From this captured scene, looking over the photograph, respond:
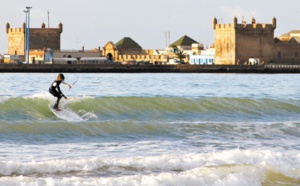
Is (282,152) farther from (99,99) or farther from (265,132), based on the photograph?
(99,99)

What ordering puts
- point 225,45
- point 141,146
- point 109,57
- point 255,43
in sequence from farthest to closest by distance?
1. point 109,57
2. point 255,43
3. point 225,45
4. point 141,146

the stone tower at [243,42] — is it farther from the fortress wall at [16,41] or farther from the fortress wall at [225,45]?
the fortress wall at [16,41]

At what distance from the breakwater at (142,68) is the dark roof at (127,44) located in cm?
3090

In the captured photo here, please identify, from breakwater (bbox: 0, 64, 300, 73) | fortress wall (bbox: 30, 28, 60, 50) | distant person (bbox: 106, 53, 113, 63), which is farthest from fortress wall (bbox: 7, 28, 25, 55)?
breakwater (bbox: 0, 64, 300, 73)

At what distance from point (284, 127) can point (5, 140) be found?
6440 millimetres

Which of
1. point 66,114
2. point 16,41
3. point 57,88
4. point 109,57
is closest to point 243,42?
point 109,57

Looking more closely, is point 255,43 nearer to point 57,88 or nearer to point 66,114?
point 66,114

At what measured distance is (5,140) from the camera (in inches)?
629

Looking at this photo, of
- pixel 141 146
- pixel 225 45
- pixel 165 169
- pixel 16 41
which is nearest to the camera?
pixel 165 169

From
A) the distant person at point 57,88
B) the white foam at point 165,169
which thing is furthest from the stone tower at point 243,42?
the white foam at point 165,169

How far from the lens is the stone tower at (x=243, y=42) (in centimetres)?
8831

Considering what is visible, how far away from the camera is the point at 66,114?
20938mm

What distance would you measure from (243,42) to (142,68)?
1216cm

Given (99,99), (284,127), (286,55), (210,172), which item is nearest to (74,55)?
(286,55)
